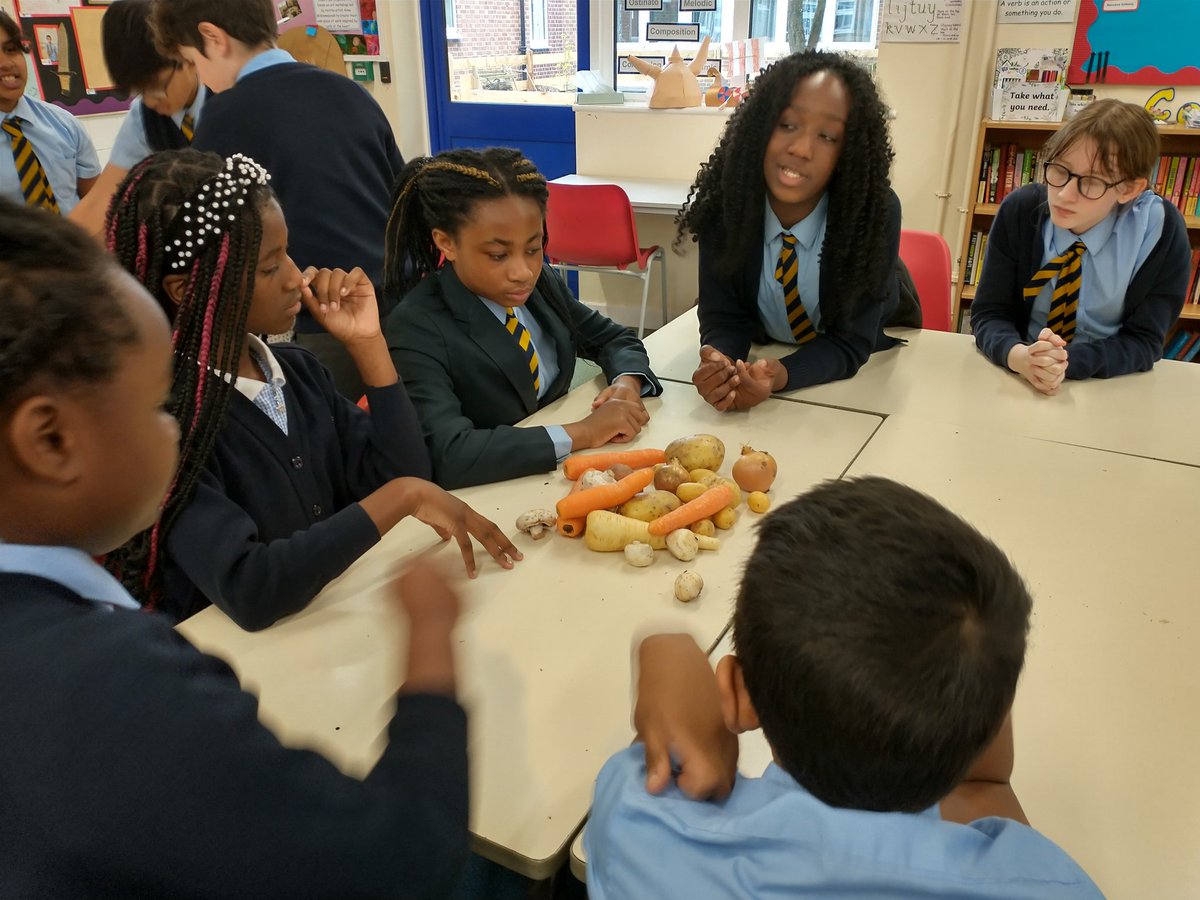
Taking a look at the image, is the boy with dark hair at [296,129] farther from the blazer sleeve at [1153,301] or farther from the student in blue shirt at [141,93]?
the blazer sleeve at [1153,301]

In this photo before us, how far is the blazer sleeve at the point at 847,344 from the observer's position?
185cm

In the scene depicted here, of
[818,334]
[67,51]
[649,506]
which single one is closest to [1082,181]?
[818,334]

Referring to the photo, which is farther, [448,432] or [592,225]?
[592,225]

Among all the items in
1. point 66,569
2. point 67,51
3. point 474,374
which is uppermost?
point 67,51

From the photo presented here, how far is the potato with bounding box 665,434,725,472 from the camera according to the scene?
1428mm

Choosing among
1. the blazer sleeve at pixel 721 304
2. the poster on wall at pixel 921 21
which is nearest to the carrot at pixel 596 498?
the blazer sleeve at pixel 721 304

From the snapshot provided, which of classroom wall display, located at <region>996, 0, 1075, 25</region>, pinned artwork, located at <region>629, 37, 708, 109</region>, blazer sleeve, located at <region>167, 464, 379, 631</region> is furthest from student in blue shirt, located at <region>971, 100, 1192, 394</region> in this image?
pinned artwork, located at <region>629, 37, 708, 109</region>

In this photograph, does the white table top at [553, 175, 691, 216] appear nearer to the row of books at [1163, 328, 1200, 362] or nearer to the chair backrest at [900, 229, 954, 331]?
the chair backrest at [900, 229, 954, 331]

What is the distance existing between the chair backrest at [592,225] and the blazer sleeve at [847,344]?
5.73 feet

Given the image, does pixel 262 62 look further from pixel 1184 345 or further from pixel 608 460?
pixel 1184 345

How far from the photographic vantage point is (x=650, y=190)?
4.05 m

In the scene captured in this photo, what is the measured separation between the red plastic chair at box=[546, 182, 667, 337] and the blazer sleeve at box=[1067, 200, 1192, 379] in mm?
2005

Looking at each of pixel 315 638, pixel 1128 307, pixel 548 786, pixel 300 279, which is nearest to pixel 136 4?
pixel 300 279

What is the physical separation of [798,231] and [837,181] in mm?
135
